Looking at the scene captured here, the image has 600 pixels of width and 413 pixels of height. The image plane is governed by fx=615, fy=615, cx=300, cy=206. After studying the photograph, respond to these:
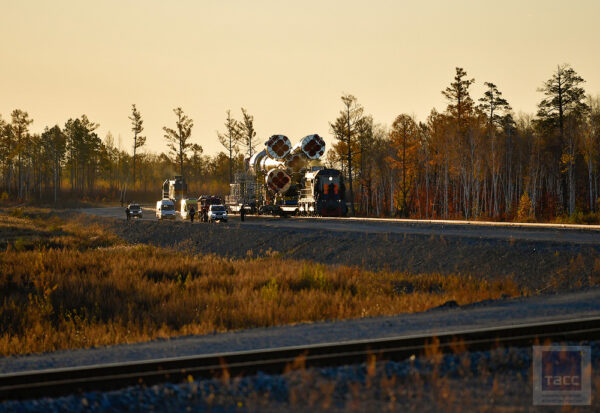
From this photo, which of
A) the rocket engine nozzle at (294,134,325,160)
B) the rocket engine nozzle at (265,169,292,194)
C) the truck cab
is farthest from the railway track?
the truck cab

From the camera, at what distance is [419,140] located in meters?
78.6

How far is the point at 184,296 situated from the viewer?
583 inches

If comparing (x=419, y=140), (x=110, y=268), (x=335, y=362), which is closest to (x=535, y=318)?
(x=335, y=362)

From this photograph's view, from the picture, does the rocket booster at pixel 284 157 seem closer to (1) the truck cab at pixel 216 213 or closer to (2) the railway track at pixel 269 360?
(1) the truck cab at pixel 216 213

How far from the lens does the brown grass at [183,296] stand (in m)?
11.0

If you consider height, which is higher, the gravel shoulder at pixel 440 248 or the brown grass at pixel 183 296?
the gravel shoulder at pixel 440 248

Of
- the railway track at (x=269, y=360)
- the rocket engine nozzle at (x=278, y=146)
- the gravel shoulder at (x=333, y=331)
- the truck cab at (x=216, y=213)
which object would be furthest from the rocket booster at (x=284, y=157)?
the railway track at (x=269, y=360)

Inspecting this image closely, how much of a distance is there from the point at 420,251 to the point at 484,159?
5524 cm

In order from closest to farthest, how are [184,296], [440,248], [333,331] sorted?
[333,331], [184,296], [440,248]

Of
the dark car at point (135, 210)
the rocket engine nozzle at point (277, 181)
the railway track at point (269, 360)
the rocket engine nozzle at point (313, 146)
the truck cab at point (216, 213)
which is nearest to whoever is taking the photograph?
the railway track at point (269, 360)

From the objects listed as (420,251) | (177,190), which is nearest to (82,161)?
(177,190)

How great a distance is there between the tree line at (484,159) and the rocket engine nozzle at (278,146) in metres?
22.0

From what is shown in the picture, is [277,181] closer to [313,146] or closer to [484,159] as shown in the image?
[313,146]

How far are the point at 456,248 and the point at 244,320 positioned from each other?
10244mm
